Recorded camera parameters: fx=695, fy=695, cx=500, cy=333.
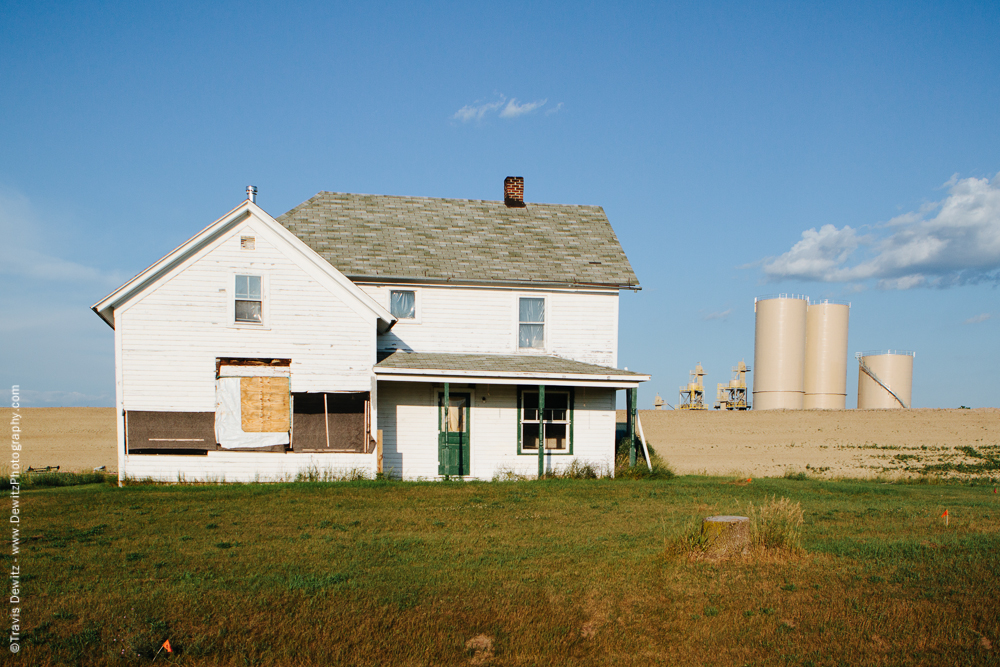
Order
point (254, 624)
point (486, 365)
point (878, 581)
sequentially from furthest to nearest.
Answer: point (486, 365)
point (878, 581)
point (254, 624)

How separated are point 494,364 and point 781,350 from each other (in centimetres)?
3138

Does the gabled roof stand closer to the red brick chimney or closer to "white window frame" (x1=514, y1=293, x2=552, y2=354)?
"white window frame" (x1=514, y1=293, x2=552, y2=354)

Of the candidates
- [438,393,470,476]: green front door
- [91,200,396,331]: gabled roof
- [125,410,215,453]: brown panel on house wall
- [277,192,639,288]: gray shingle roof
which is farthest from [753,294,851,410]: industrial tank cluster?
[125,410,215,453]: brown panel on house wall

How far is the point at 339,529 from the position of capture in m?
10.8

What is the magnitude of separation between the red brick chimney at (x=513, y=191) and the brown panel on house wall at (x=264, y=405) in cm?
1071

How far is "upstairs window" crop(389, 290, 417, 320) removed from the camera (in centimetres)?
1986

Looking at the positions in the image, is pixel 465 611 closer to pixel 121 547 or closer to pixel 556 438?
pixel 121 547

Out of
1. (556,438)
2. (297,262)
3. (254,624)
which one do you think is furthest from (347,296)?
(254,624)

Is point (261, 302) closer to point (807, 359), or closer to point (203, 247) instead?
point (203, 247)

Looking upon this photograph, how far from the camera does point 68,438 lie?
3375cm

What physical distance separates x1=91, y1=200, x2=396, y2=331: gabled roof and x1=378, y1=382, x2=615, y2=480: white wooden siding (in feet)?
9.41

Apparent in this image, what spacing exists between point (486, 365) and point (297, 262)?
5.49 meters

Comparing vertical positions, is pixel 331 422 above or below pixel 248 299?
below

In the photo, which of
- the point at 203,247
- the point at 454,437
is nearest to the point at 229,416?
the point at 203,247
